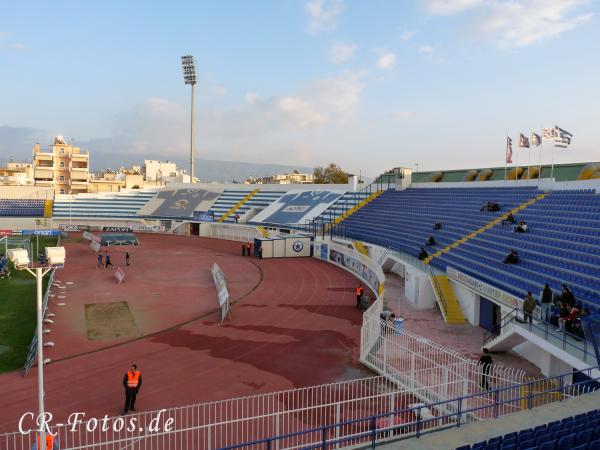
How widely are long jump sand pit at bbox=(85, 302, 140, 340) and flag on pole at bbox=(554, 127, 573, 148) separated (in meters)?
26.4

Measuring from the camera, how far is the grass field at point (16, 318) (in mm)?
16312

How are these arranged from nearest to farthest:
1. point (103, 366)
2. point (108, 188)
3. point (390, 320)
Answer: point (103, 366) → point (390, 320) → point (108, 188)

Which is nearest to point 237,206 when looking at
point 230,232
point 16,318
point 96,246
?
point 230,232

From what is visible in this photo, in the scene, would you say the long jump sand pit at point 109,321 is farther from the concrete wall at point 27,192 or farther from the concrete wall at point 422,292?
the concrete wall at point 27,192

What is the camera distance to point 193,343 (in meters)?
18.0

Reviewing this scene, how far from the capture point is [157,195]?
69688mm

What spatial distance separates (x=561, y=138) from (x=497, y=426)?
24.5m

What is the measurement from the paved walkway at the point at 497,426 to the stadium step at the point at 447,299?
9.60 meters

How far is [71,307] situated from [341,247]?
19.9m

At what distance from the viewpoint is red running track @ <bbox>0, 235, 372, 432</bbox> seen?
13.6m

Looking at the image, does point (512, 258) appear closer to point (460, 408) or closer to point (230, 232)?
point (460, 408)

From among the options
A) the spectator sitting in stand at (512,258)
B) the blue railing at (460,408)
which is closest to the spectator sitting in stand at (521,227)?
the spectator sitting in stand at (512,258)

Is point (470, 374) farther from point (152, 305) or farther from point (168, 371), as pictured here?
point (152, 305)

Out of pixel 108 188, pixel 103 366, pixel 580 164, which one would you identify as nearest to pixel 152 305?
pixel 103 366
